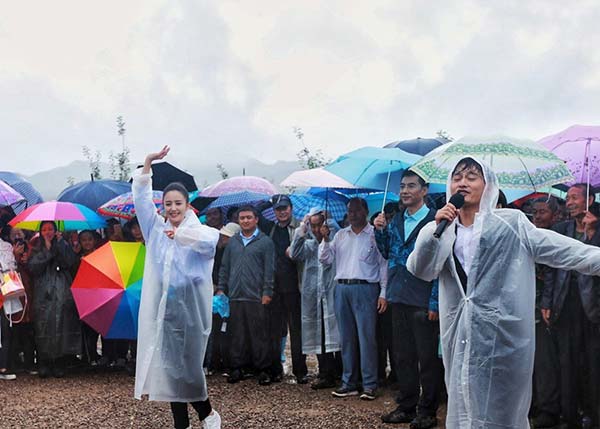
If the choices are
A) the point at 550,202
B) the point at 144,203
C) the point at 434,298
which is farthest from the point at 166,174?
the point at 550,202

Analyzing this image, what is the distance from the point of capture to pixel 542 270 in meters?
5.90

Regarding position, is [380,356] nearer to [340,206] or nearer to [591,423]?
[340,206]

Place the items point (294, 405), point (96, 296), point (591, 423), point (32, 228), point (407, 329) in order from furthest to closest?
point (32, 228) < point (96, 296) < point (294, 405) < point (407, 329) < point (591, 423)

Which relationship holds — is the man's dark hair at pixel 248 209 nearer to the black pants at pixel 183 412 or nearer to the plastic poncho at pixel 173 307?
the plastic poncho at pixel 173 307

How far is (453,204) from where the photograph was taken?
3879 millimetres

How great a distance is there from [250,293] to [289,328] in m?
0.61

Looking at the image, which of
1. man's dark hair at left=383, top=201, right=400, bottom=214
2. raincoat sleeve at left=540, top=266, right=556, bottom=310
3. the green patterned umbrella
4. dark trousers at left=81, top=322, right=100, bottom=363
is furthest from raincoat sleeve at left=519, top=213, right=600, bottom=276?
dark trousers at left=81, top=322, right=100, bottom=363

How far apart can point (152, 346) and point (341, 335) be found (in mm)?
2641

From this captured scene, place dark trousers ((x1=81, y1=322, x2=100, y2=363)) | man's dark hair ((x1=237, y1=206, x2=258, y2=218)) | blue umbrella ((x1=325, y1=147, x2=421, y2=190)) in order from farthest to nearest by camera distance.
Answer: dark trousers ((x1=81, y1=322, x2=100, y2=363)) → man's dark hair ((x1=237, y1=206, x2=258, y2=218)) → blue umbrella ((x1=325, y1=147, x2=421, y2=190))

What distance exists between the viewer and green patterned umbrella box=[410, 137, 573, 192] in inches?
195

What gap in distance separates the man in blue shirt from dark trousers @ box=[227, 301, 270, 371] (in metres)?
2.04

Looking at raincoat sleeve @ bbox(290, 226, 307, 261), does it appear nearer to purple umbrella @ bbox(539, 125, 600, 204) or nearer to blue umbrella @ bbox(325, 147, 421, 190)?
blue umbrella @ bbox(325, 147, 421, 190)

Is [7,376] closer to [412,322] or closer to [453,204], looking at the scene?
[412,322]

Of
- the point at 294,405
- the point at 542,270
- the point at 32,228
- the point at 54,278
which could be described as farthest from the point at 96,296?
the point at 542,270
